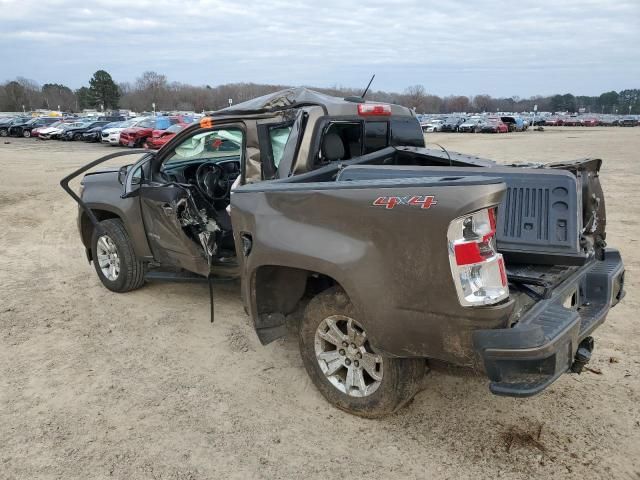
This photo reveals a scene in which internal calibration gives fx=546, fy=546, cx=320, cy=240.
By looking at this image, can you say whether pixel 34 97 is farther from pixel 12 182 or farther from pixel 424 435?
pixel 424 435

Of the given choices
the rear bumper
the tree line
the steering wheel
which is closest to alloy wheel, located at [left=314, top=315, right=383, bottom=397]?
the rear bumper

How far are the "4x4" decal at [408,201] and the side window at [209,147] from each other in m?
1.85

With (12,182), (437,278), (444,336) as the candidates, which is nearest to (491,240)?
(437,278)

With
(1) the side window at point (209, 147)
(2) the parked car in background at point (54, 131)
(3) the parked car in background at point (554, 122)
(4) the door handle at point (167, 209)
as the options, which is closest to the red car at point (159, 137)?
(2) the parked car in background at point (54, 131)

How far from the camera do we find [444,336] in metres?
2.72

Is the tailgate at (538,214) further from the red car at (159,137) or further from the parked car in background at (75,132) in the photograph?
the parked car in background at (75,132)

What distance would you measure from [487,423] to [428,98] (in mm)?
143291

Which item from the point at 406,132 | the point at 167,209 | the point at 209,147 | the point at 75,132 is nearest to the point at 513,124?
the point at 75,132

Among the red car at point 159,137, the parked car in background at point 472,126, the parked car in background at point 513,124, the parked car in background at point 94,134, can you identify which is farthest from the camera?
the parked car in background at point 513,124

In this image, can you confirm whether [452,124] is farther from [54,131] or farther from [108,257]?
[108,257]

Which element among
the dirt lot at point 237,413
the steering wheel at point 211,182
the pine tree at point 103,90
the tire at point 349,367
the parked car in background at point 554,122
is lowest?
the dirt lot at point 237,413

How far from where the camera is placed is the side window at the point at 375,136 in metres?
4.64

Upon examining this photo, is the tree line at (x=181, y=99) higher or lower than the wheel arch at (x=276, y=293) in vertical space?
higher

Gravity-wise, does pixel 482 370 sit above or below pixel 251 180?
below
